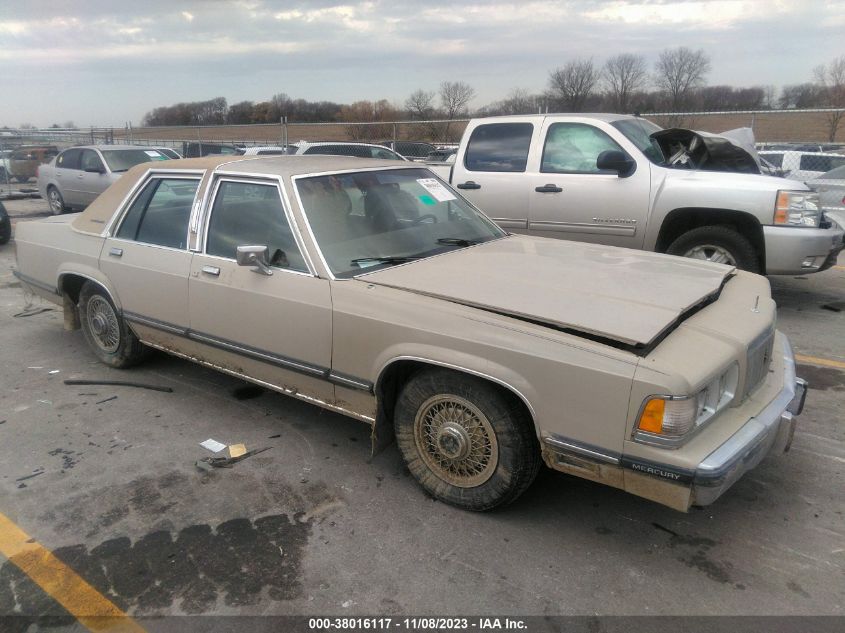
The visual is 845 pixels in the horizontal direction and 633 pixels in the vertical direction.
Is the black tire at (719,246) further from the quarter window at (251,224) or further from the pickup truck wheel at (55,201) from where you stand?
the pickup truck wheel at (55,201)

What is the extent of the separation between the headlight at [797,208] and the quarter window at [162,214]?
5.06m

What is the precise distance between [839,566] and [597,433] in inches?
49.4

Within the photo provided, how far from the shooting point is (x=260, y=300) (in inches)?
140

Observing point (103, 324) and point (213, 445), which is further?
point (103, 324)

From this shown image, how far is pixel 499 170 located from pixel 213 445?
4.51 metres

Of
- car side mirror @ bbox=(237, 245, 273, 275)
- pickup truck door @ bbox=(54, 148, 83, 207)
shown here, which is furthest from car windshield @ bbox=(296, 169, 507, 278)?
pickup truck door @ bbox=(54, 148, 83, 207)

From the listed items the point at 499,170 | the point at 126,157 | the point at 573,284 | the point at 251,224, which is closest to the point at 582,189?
the point at 499,170

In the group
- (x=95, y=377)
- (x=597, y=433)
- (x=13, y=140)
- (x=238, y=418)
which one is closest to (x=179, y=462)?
(x=238, y=418)

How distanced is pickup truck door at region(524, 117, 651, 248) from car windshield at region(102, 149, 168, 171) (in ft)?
30.0

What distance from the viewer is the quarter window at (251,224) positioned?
3.58 metres

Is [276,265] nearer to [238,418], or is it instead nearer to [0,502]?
[238,418]

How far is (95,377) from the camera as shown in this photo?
16.1 feet

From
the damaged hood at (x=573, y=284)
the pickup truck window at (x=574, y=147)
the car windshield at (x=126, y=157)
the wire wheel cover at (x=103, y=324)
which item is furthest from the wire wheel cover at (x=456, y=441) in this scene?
the car windshield at (x=126, y=157)

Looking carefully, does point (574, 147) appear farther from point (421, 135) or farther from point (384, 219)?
point (421, 135)
